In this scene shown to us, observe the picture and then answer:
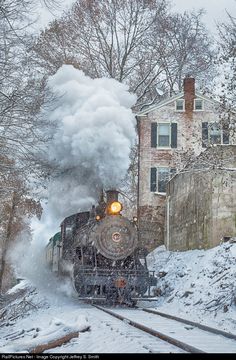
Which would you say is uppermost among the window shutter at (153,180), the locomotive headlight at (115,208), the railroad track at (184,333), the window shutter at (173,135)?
the window shutter at (173,135)

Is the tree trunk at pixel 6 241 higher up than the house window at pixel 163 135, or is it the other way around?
the house window at pixel 163 135

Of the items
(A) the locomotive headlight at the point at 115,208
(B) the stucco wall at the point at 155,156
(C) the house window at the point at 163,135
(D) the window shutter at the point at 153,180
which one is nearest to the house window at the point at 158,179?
(D) the window shutter at the point at 153,180

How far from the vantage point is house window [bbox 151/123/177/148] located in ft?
81.4

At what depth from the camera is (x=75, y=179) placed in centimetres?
1498

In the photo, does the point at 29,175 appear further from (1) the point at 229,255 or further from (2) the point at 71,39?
(2) the point at 71,39

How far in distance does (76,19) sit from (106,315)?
64.1 feet

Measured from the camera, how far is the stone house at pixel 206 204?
45.3ft

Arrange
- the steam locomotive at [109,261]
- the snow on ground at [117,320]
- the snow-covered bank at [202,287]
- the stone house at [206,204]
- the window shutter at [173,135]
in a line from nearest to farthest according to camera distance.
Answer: the snow on ground at [117,320] < the snow-covered bank at [202,287] < the steam locomotive at [109,261] < the stone house at [206,204] < the window shutter at [173,135]

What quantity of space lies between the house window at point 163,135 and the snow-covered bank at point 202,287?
9202 millimetres

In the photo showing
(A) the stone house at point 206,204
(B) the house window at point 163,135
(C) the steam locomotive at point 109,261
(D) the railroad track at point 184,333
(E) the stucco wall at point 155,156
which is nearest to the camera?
(D) the railroad track at point 184,333

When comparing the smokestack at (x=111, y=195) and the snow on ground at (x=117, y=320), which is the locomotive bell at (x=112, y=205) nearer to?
the smokestack at (x=111, y=195)

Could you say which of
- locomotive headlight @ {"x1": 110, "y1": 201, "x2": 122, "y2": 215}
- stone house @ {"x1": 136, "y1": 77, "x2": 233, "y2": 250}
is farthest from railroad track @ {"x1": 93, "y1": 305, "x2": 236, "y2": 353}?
stone house @ {"x1": 136, "y1": 77, "x2": 233, "y2": 250}

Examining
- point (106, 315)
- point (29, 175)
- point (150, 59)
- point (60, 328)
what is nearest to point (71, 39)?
point (150, 59)

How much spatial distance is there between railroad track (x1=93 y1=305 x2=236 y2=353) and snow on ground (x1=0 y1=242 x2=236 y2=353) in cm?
46
